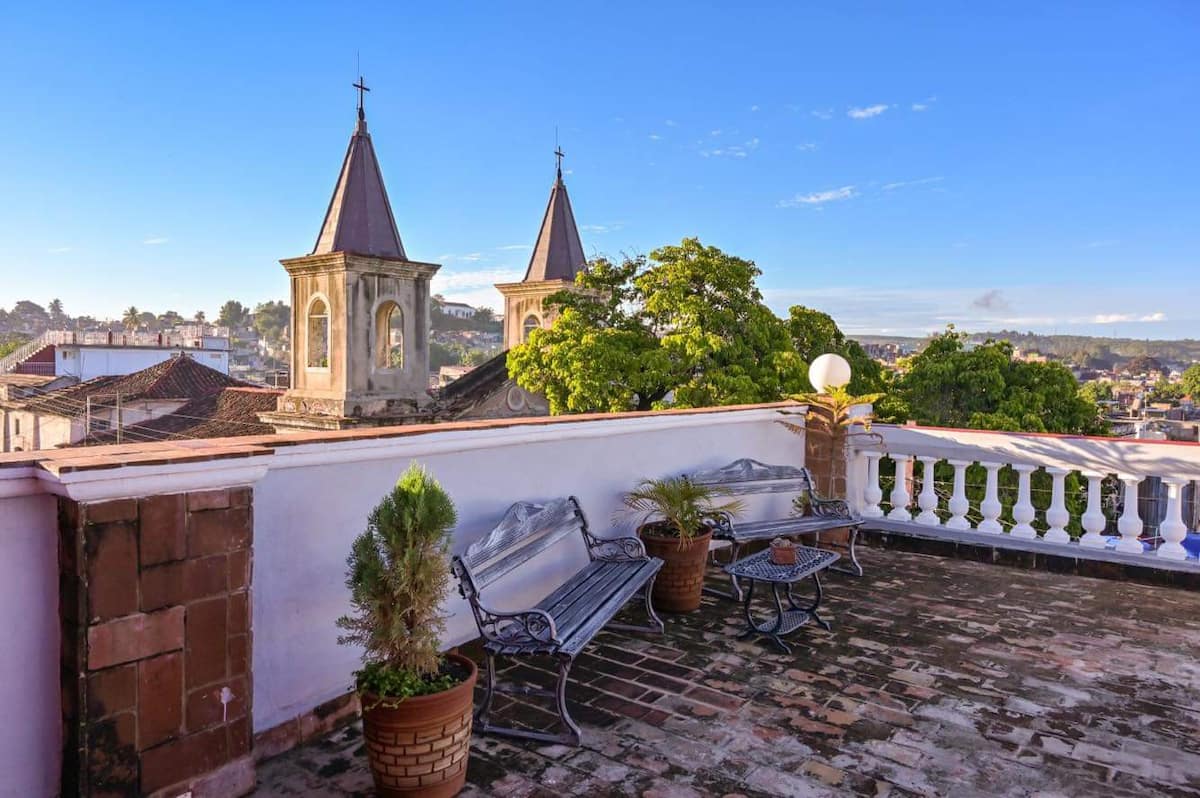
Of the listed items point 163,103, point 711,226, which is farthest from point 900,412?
point 163,103

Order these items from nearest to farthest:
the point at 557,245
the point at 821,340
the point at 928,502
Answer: the point at 928,502 < the point at 821,340 < the point at 557,245

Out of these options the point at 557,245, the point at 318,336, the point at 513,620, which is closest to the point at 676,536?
the point at 513,620

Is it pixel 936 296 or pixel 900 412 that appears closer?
pixel 900 412

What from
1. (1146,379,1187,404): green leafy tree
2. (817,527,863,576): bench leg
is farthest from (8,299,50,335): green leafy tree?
(1146,379,1187,404): green leafy tree

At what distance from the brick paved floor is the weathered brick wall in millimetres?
371

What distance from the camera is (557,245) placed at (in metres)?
27.1

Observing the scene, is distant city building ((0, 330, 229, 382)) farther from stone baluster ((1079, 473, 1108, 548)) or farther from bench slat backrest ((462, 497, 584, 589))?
stone baluster ((1079, 473, 1108, 548))

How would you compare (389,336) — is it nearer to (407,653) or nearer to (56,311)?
(407,653)

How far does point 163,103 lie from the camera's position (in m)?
24.9

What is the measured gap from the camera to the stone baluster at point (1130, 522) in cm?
533

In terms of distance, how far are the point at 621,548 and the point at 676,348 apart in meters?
13.9

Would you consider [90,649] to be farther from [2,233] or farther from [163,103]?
[2,233]

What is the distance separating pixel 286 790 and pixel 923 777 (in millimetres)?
2295

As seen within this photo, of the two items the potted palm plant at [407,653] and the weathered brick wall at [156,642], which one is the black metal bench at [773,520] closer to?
the potted palm plant at [407,653]
